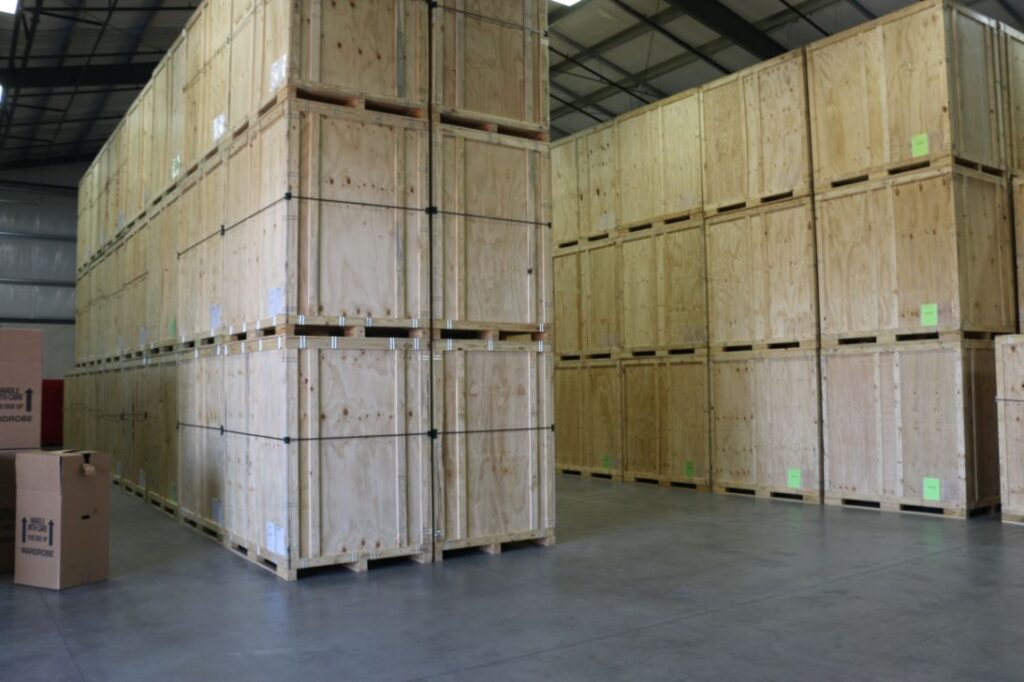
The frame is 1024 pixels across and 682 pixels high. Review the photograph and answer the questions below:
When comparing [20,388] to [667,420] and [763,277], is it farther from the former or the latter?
[763,277]

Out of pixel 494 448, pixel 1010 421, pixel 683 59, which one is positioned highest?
pixel 683 59

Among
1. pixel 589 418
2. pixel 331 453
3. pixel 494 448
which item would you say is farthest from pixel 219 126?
pixel 589 418

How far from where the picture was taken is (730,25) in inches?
632

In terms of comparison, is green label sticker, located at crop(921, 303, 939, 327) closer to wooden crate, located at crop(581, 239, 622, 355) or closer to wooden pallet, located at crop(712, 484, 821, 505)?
wooden pallet, located at crop(712, 484, 821, 505)

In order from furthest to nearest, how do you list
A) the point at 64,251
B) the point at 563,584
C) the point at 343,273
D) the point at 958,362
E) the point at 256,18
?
the point at 64,251
the point at 958,362
the point at 256,18
the point at 343,273
the point at 563,584

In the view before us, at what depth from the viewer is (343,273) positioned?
683 cm

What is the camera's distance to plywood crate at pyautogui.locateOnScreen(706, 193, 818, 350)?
10.6 m

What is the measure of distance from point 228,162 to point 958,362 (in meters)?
8.02

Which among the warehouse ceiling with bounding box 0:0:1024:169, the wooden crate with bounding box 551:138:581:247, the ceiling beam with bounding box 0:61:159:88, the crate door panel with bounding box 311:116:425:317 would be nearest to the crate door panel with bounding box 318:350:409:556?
the crate door panel with bounding box 311:116:425:317

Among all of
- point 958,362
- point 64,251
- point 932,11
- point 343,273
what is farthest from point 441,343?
point 64,251

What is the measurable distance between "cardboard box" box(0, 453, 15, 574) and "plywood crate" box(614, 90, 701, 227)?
9.15m

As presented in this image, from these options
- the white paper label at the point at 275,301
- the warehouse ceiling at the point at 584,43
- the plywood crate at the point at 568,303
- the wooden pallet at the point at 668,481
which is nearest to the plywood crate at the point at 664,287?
the plywood crate at the point at 568,303

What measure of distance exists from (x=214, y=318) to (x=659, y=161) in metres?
7.22

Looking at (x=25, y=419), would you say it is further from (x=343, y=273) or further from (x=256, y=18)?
(x=256, y=18)
